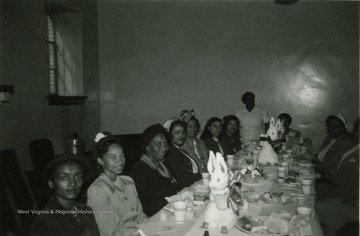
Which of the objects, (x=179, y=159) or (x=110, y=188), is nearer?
(x=110, y=188)

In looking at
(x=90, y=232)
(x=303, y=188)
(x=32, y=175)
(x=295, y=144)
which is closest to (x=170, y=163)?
(x=303, y=188)

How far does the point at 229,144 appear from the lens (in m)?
4.91

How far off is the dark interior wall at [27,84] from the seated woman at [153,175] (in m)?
2.30

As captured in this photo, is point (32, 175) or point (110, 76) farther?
point (110, 76)

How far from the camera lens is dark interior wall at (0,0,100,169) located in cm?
421

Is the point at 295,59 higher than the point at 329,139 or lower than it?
higher

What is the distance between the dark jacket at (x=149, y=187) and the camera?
8.05 ft

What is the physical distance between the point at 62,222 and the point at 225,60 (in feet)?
17.8

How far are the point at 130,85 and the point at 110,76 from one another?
418mm

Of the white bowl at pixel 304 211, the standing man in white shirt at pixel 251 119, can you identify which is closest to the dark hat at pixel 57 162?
the white bowl at pixel 304 211

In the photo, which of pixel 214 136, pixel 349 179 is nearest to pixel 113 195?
pixel 349 179

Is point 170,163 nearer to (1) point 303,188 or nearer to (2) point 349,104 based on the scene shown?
(1) point 303,188

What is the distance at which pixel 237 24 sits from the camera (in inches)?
260

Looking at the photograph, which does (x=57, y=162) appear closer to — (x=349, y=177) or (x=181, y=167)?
(x=181, y=167)
